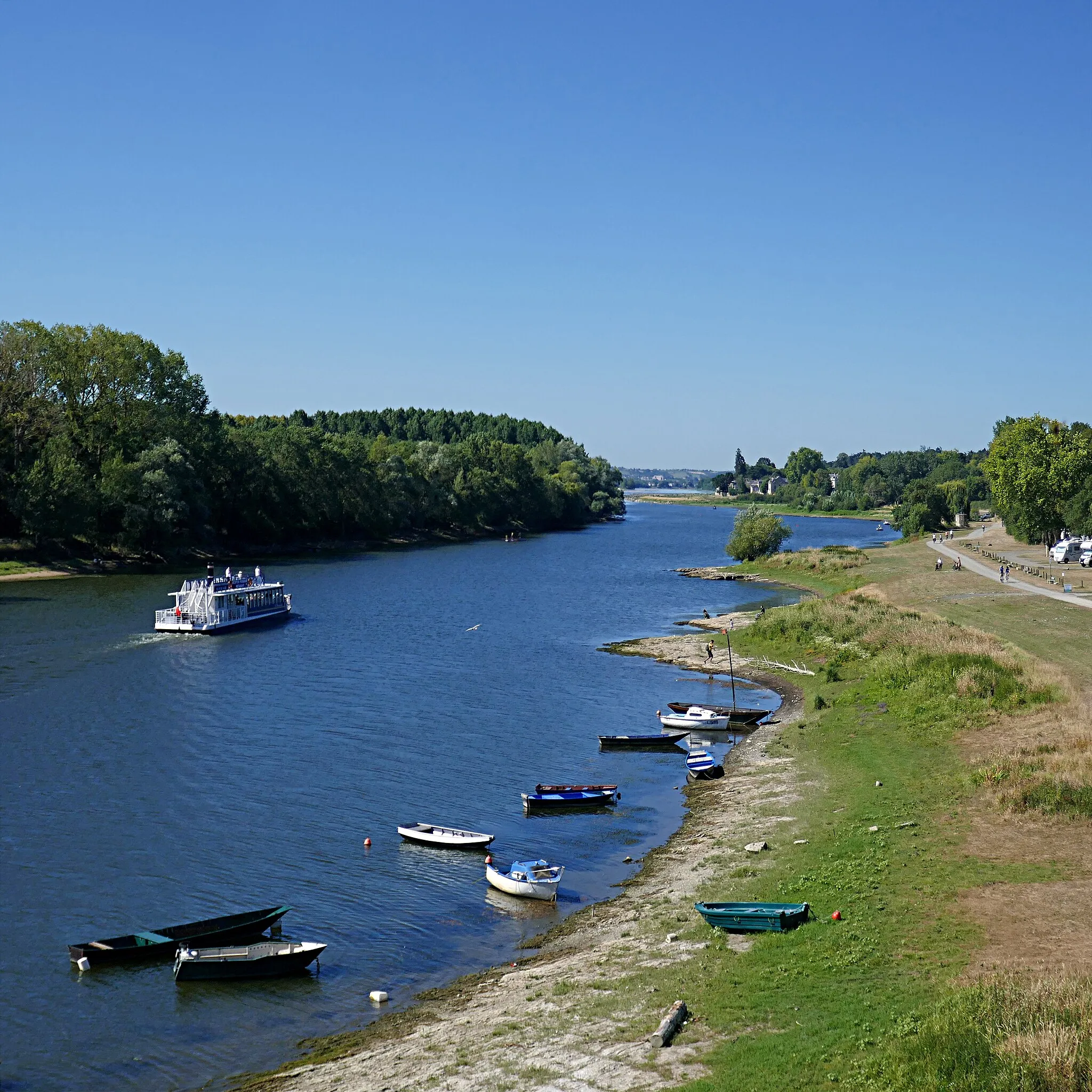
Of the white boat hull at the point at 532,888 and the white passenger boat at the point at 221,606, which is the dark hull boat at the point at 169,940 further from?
the white passenger boat at the point at 221,606

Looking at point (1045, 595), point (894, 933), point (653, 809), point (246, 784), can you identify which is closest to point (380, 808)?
point (246, 784)

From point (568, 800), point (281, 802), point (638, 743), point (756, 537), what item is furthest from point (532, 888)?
point (756, 537)

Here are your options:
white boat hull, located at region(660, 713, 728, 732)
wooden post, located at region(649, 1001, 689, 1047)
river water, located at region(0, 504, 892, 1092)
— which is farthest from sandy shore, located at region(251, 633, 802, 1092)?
white boat hull, located at region(660, 713, 728, 732)

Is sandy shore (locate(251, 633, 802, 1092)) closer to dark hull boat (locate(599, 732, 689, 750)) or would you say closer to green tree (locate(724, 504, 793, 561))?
dark hull boat (locate(599, 732, 689, 750))

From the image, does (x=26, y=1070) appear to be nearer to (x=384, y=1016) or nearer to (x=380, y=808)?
(x=384, y=1016)

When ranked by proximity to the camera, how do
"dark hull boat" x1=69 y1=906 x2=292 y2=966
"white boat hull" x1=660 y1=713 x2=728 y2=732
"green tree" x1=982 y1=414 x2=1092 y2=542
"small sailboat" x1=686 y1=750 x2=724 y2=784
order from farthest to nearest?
1. "green tree" x1=982 y1=414 x2=1092 y2=542
2. "white boat hull" x1=660 y1=713 x2=728 y2=732
3. "small sailboat" x1=686 y1=750 x2=724 y2=784
4. "dark hull boat" x1=69 y1=906 x2=292 y2=966

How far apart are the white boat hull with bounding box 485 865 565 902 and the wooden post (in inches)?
440

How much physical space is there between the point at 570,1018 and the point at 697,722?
3263cm

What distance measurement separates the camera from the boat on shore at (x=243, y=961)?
27625 millimetres

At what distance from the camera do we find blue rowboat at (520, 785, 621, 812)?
42.5 meters

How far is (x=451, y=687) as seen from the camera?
66.2 m

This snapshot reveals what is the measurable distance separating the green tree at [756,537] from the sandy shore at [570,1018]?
10706 centimetres

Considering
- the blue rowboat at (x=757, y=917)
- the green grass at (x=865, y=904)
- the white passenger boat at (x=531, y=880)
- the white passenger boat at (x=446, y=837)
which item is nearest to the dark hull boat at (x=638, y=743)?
the green grass at (x=865, y=904)

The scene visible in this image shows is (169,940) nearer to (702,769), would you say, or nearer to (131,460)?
(702,769)
